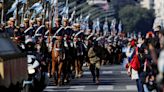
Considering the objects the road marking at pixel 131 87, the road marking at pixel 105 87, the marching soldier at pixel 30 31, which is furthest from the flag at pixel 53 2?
the road marking at pixel 131 87

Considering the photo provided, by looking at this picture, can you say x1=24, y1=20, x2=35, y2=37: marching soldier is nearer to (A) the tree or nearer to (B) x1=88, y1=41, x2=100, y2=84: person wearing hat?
(B) x1=88, y1=41, x2=100, y2=84: person wearing hat

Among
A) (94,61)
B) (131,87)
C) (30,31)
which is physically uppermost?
(30,31)

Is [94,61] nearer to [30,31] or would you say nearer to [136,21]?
[30,31]

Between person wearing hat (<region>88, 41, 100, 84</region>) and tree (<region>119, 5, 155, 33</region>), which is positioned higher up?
person wearing hat (<region>88, 41, 100, 84</region>)

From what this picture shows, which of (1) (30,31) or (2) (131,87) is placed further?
(1) (30,31)

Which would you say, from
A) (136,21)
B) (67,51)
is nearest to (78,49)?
(67,51)

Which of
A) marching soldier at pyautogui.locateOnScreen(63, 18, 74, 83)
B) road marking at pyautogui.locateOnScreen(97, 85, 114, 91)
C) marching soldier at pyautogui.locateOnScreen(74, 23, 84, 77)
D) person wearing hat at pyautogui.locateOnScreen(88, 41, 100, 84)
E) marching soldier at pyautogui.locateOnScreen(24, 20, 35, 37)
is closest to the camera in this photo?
road marking at pyautogui.locateOnScreen(97, 85, 114, 91)

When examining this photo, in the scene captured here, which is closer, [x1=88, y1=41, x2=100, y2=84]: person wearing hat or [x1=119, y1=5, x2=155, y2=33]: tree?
[x1=88, y1=41, x2=100, y2=84]: person wearing hat

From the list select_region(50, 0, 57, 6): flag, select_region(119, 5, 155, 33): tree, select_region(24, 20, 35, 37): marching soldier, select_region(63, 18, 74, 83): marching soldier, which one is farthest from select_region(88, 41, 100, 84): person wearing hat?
select_region(119, 5, 155, 33): tree

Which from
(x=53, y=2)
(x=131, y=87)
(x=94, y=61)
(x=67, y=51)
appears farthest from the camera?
(x=53, y=2)

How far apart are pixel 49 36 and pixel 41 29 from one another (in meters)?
0.40

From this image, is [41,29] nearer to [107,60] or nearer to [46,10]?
[46,10]

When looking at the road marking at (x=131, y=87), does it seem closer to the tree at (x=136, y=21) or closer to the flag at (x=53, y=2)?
the flag at (x=53, y=2)

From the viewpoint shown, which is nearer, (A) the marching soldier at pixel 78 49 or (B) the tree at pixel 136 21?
(A) the marching soldier at pixel 78 49
